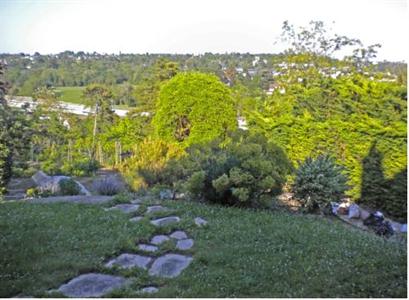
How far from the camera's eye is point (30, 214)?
5500mm

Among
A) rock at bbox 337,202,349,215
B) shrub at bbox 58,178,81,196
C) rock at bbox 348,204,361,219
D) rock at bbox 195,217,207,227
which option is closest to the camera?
rock at bbox 195,217,207,227

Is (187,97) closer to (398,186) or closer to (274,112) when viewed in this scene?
(274,112)

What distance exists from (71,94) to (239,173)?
13.9 m

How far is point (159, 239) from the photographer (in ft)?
14.6

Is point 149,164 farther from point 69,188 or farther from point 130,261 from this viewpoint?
point 130,261

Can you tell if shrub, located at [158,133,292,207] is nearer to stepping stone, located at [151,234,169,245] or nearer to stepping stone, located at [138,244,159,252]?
stepping stone, located at [151,234,169,245]

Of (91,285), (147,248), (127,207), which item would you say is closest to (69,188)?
(127,207)

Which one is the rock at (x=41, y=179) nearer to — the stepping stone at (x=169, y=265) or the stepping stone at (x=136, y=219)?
the stepping stone at (x=136, y=219)

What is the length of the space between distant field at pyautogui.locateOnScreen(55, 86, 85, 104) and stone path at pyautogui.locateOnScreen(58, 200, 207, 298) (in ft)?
45.2

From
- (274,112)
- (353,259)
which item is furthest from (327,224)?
A: (274,112)

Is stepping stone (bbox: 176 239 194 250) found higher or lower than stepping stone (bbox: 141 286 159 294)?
lower

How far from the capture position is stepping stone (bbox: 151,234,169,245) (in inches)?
171

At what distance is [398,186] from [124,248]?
197 inches

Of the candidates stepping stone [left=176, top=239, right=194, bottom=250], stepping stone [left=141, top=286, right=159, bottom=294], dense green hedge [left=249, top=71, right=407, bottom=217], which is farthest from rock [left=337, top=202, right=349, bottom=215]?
stepping stone [left=141, top=286, right=159, bottom=294]
